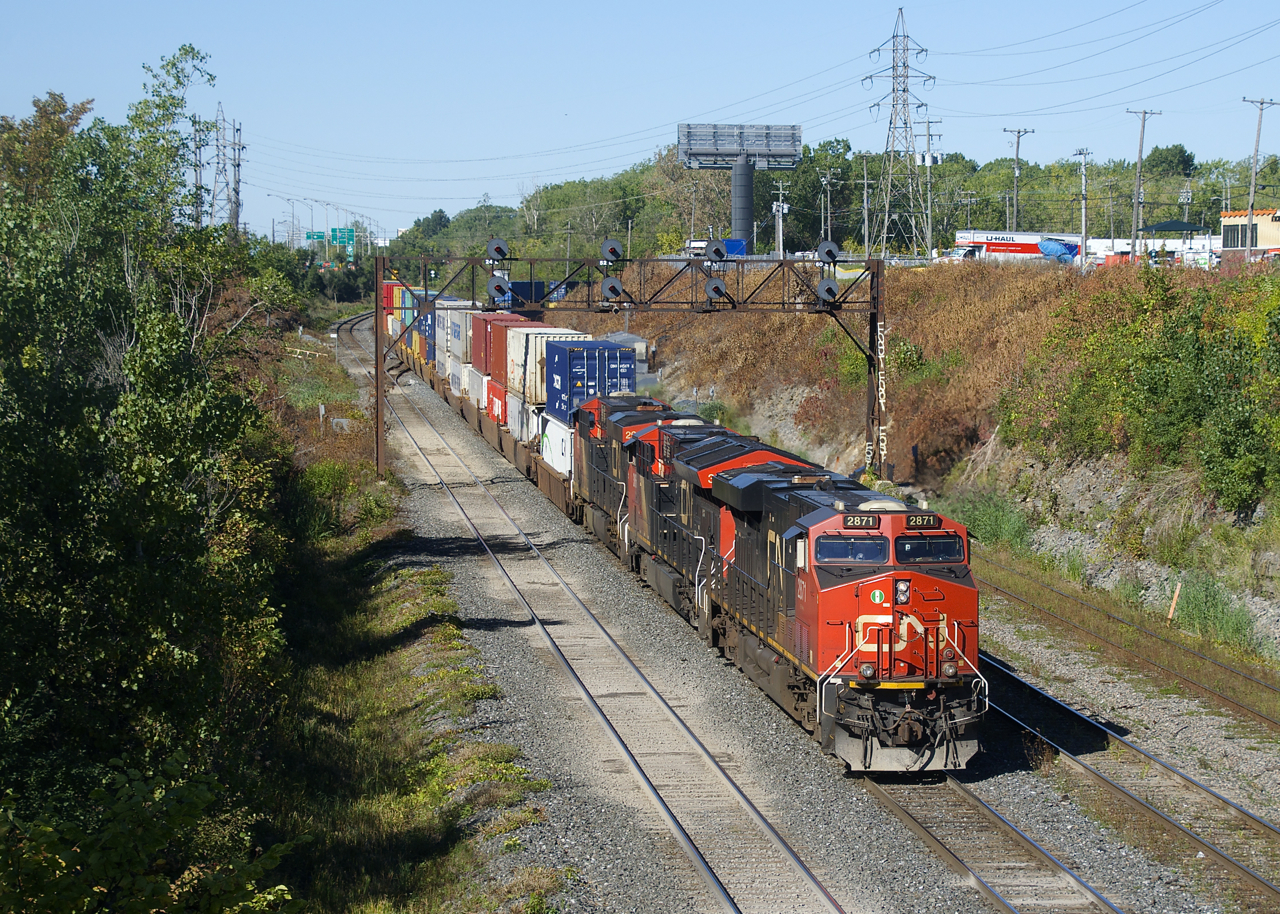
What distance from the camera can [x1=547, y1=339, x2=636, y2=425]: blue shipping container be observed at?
33156 mm

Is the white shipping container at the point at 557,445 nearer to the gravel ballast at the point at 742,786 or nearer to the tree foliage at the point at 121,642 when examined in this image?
the gravel ballast at the point at 742,786

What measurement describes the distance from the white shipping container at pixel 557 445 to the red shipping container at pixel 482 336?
33.7ft

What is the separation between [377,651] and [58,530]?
9935 millimetres

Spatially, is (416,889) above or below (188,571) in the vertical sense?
below

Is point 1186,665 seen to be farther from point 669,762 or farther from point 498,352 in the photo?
point 498,352

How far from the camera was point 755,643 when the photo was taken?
17.9 meters

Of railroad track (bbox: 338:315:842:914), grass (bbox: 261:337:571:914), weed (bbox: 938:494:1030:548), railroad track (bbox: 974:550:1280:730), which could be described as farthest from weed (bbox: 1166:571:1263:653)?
grass (bbox: 261:337:571:914)

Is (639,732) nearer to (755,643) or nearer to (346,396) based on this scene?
(755,643)

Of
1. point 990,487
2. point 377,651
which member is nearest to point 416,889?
point 377,651

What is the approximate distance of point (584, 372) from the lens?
109 feet

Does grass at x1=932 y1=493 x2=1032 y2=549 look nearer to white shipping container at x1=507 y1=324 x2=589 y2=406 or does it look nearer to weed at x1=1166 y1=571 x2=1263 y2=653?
weed at x1=1166 y1=571 x2=1263 y2=653

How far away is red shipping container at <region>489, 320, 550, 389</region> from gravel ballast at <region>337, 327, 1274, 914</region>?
19.6 m

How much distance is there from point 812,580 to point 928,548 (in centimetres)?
165

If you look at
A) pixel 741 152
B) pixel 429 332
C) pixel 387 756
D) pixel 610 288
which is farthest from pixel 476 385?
pixel 741 152
